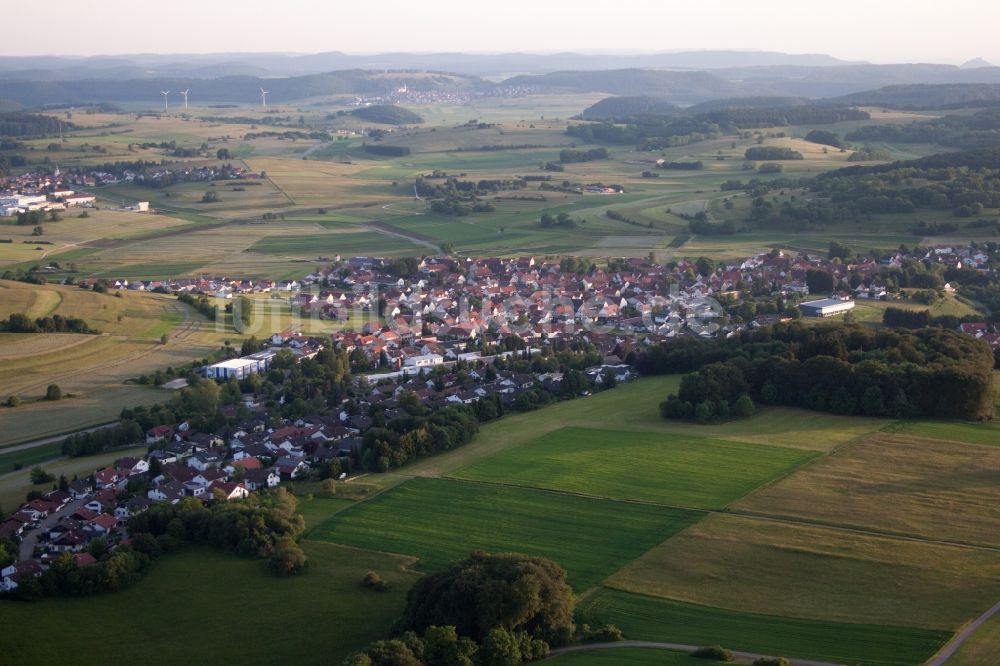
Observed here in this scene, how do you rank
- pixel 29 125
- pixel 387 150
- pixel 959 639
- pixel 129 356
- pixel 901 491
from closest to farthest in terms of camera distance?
pixel 959 639 < pixel 901 491 < pixel 129 356 < pixel 387 150 < pixel 29 125

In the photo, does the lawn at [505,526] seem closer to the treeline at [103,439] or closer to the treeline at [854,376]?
the treeline at [854,376]

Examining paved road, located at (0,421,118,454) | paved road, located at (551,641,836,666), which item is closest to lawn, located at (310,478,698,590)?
paved road, located at (551,641,836,666)

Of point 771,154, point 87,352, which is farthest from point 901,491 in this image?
point 771,154

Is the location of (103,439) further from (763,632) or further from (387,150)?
(387,150)

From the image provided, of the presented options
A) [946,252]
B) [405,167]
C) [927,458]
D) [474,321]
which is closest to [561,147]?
[405,167]

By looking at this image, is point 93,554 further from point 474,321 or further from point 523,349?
point 474,321
